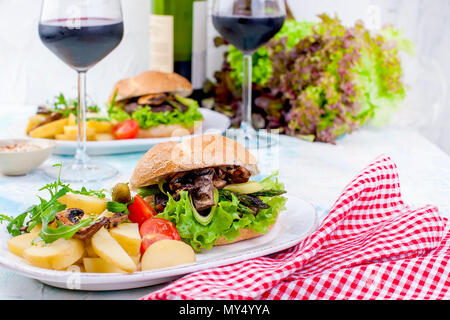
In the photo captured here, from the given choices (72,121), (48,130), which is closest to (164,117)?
(72,121)

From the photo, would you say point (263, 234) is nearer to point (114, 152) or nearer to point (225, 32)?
point (114, 152)

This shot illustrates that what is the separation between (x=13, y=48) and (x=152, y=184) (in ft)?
7.00

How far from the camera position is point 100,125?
96.7 inches

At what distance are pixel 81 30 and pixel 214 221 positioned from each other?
91cm

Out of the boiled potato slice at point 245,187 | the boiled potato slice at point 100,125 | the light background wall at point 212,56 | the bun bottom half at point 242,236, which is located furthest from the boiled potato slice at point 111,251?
the light background wall at point 212,56

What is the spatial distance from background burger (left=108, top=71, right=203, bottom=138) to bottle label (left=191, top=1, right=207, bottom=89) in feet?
0.85

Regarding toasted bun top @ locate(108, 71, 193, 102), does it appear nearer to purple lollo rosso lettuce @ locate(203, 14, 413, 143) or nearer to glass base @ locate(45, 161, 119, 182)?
purple lollo rosso lettuce @ locate(203, 14, 413, 143)

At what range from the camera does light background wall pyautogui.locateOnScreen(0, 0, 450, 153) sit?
3246 mm

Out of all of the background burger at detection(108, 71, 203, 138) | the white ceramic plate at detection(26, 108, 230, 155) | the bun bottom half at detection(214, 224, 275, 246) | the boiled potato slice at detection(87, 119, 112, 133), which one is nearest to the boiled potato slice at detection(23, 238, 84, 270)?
the bun bottom half at detection(214, 224, 275, 246)

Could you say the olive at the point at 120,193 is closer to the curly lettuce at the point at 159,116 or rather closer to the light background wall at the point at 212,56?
the curly lettuce at the point at 159,116
